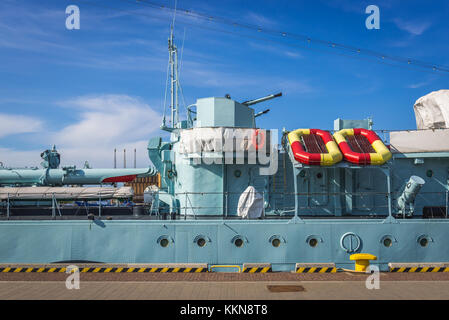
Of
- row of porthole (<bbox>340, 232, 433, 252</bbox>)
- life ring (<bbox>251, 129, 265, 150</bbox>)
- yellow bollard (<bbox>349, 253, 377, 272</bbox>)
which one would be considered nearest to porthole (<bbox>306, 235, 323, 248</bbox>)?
row of porthole (<bbox>340, 232, 433, 252</bbox>)

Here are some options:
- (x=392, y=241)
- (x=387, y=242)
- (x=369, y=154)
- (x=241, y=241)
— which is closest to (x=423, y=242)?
(x=392, y=241)

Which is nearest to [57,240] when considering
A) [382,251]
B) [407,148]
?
[382,251]

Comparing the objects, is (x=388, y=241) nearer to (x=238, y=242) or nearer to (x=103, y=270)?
(x=238, y=242)

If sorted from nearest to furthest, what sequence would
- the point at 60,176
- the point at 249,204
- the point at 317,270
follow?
the point at 317,270 → the point at 249,204 → the point at 60,176

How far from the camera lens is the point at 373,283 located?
392 inches

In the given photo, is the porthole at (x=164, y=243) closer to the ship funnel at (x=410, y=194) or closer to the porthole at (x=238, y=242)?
the porthole at (x=238, y=242)

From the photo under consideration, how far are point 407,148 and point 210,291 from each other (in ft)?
33.4

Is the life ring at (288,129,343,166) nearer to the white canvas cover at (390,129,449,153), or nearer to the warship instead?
the warship

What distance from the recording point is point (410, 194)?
13336mm

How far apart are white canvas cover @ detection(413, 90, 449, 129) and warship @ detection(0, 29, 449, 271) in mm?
4872

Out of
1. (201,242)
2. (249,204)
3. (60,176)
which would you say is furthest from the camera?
(60,176)

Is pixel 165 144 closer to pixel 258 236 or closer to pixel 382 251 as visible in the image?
pixel 258 236

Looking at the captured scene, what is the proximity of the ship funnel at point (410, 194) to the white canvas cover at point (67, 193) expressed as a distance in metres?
11.3

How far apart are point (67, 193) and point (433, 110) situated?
18.6 metres
